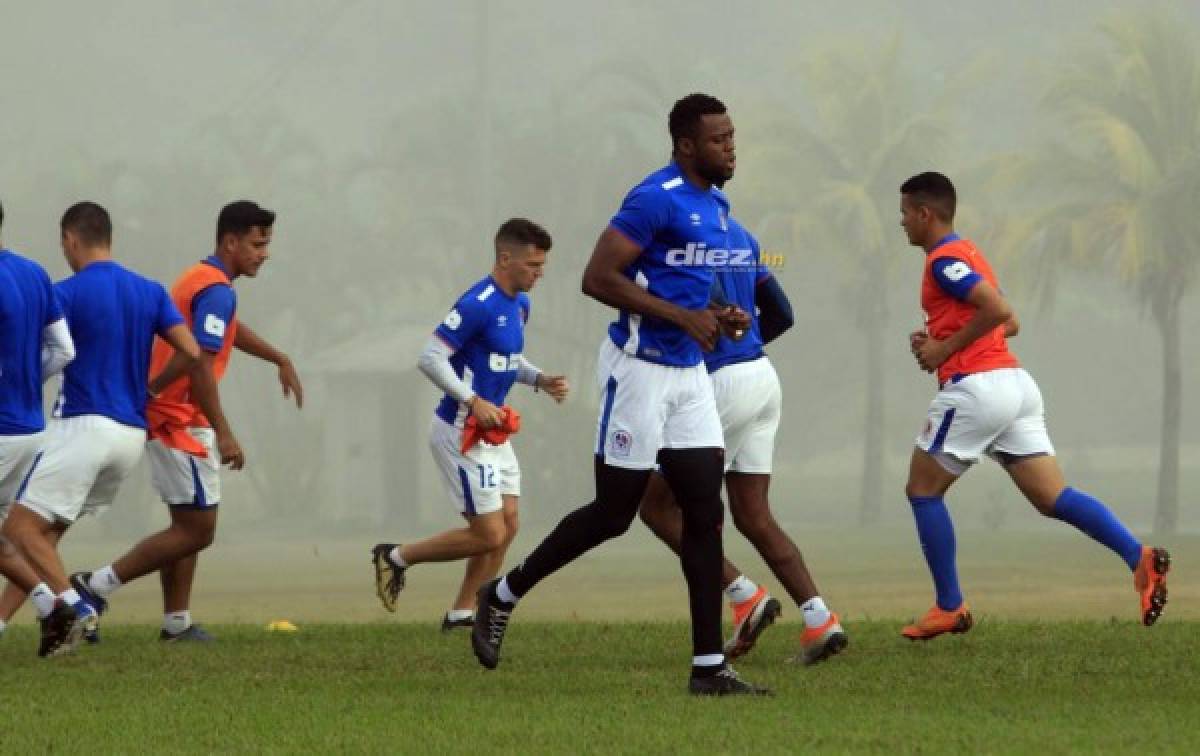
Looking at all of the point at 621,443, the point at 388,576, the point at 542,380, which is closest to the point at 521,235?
the point at 542,380

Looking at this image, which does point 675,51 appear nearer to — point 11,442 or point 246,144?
point 246,144

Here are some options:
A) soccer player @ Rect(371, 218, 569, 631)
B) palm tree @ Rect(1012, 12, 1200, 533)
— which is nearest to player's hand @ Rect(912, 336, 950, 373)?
soccer player @ Rect(371, 218, 569, 631)

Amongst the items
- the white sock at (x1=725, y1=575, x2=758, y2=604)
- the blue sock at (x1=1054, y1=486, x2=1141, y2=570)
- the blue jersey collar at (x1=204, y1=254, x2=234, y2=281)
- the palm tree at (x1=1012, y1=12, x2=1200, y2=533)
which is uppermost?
the palm tree at (x1=1012, y1=12, x2=1200, y2=533)

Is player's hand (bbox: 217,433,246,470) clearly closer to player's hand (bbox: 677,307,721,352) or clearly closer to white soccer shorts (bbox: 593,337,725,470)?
white soccer shorts (bbox: 593,337,725,470)

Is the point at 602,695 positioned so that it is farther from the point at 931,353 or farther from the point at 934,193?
the point at 934,193

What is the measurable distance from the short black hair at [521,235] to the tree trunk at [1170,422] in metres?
42.3

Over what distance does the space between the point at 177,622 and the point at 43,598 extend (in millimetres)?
1805

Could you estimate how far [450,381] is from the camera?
1141cm

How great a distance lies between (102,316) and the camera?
426 inches

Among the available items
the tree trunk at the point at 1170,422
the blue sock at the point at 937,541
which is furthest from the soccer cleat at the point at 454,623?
the tree trunk at the point at 1170,422

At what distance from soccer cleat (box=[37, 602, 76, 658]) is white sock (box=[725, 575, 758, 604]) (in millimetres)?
3252

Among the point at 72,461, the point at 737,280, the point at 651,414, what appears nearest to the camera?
the point at 651,414

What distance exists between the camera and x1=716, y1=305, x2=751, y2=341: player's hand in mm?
8328

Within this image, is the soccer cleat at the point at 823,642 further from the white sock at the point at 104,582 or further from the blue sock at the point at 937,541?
the white sock at the point at 104,582
